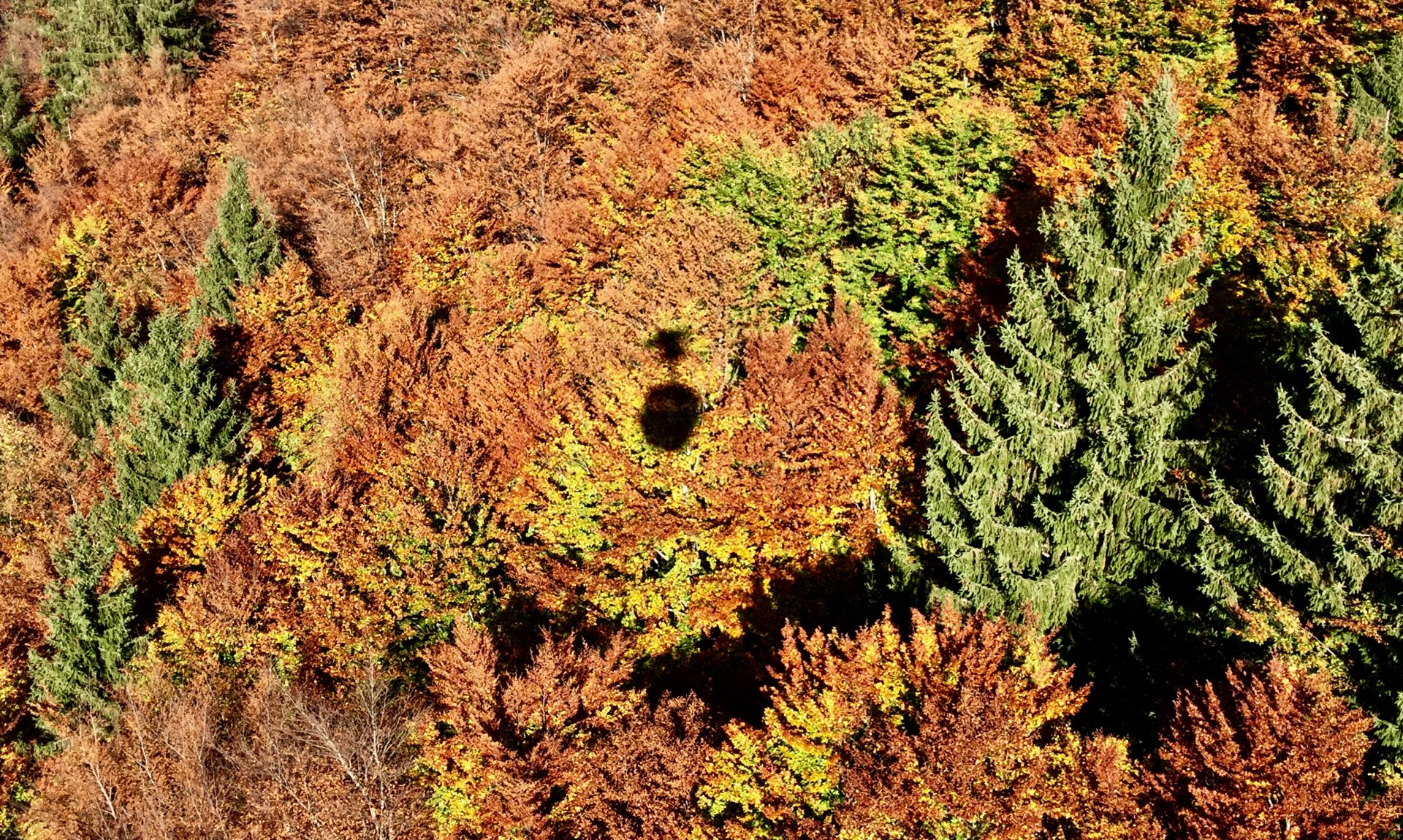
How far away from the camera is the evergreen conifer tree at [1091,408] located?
21.2 metres

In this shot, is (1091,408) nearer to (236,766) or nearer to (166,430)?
(236,766)

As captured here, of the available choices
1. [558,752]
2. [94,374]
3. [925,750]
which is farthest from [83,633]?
[925,750]

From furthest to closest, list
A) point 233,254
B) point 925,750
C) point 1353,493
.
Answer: point 233,254
point 1353,493
point 925,750

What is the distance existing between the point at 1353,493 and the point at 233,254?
156 feet

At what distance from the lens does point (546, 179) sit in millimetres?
45531

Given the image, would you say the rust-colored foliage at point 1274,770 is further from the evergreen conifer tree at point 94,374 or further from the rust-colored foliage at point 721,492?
the evergreen conifer tree at point 94,374

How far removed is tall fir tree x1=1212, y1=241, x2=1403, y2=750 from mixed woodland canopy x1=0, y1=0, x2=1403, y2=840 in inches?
4.5

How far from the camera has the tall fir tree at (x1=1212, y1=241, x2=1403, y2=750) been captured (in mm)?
18562

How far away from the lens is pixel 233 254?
155 ft

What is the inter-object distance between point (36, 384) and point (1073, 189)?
174 feet

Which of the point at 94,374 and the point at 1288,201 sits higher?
the point at 94,374

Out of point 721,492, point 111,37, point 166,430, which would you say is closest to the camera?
point 721,492

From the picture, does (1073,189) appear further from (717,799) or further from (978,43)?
(717,799)

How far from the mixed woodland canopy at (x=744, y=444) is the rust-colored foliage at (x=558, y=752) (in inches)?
5.2
